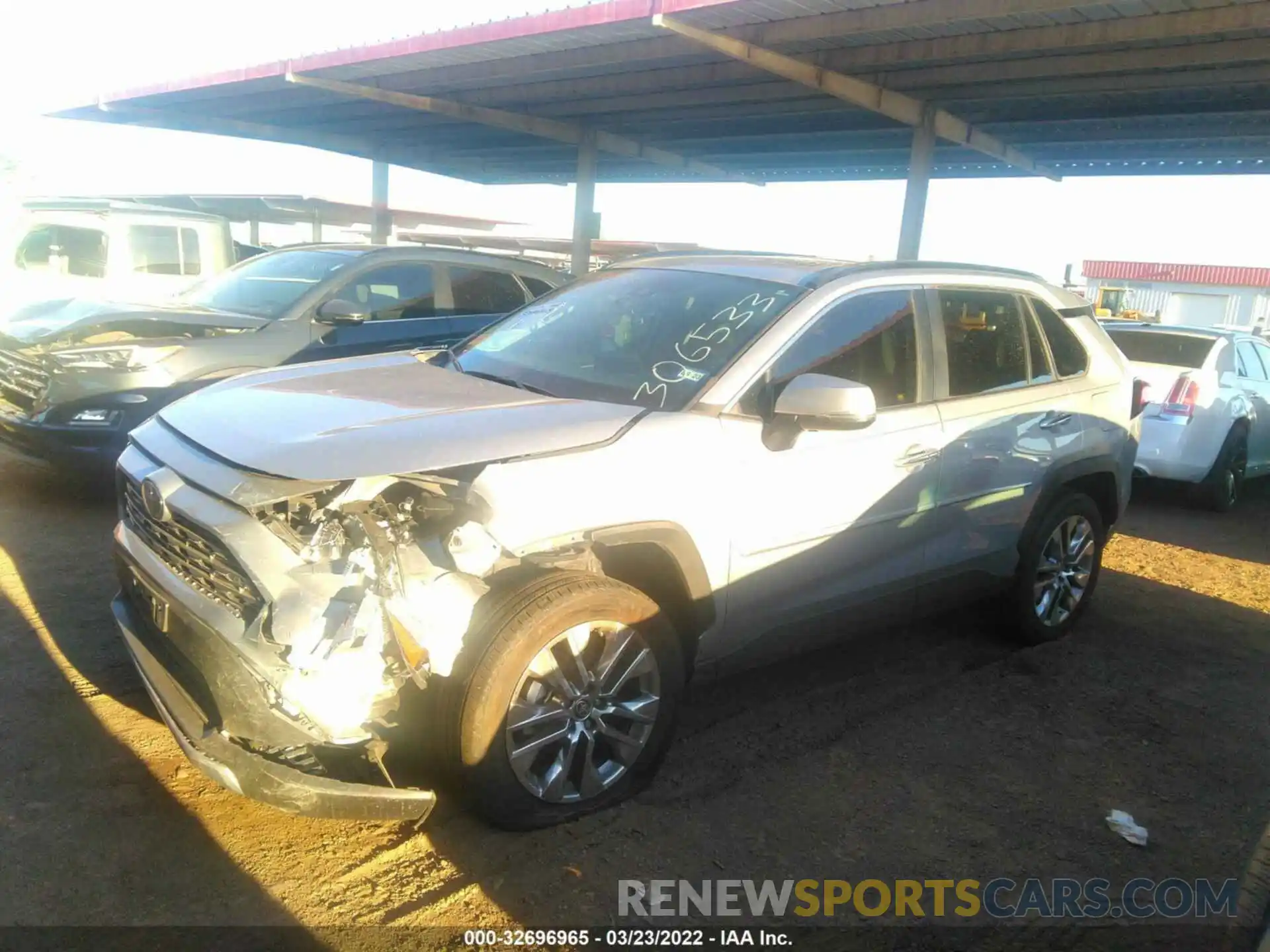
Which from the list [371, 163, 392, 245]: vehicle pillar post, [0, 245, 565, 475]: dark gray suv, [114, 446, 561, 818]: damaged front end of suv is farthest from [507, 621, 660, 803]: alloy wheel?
[371, 163, 392, 245]: vehicle pillar post

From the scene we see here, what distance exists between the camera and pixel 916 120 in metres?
16.8

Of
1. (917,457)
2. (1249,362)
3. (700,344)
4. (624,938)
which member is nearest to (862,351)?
(917,457)

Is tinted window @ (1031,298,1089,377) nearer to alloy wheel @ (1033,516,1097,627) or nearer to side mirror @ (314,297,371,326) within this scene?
alloy wheel @ (1033,516,1097,627)

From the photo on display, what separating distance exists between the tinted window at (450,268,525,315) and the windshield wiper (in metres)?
3.75

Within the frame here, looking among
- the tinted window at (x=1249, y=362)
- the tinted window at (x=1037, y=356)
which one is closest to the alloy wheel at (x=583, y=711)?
the tinted window at (x=1037, y=356)

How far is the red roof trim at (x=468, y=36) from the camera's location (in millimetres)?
12977

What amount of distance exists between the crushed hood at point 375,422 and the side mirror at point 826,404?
55cm

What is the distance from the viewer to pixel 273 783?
258cm

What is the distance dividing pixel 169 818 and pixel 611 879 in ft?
4.57

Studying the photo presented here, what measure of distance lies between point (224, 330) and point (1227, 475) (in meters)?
8.35

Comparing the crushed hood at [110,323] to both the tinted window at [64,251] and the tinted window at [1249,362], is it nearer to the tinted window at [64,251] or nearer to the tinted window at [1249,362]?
the tinted window at [64,251]

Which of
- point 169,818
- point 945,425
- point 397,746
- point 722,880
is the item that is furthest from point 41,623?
point 945,425

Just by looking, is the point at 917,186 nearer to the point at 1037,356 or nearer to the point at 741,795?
the point at 1037,356

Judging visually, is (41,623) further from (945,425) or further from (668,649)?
(945,425)
